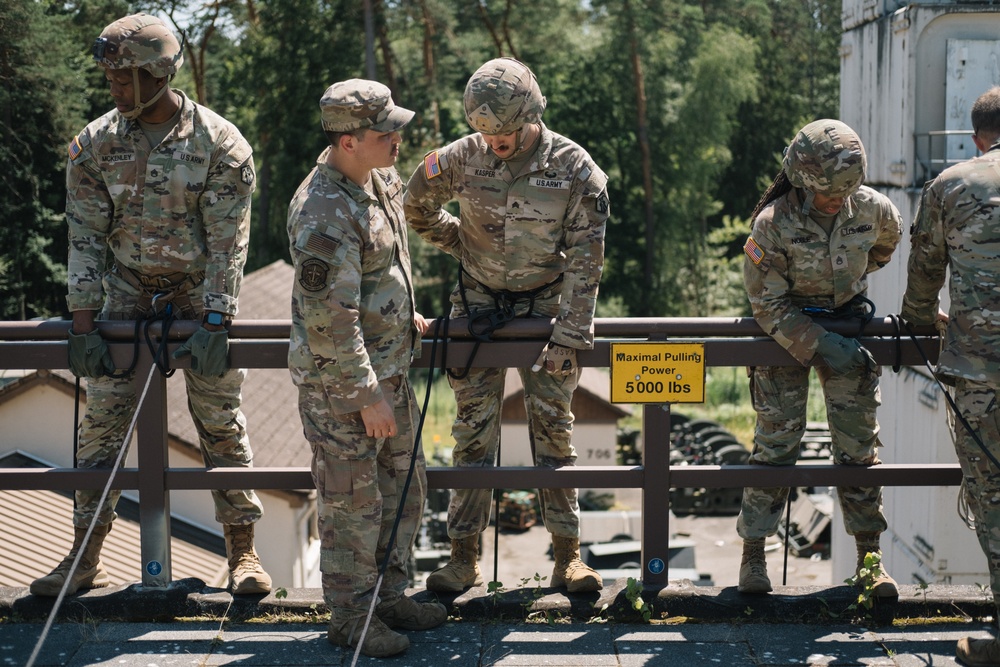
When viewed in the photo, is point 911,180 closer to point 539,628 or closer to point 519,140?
point 519,140

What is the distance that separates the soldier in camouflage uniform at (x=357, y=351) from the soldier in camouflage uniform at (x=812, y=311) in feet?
4.74

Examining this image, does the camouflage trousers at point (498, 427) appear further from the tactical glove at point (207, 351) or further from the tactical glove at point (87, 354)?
the tactical glove at point (87, 354)

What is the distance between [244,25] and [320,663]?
3367 centimetres

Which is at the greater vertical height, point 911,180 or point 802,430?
point 911,180

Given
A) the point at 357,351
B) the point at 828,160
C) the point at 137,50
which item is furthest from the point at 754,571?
the point at 137,50

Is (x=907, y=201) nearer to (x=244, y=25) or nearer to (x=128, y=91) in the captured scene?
(x=128, y=91)

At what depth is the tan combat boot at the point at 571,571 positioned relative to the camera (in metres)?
4.73

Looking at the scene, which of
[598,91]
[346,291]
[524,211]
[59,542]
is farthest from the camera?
[598,91]

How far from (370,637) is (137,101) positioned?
7.88 ft

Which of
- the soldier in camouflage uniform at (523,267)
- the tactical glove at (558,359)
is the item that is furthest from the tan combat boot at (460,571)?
the tactical glove at (558,359)

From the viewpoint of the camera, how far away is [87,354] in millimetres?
4598

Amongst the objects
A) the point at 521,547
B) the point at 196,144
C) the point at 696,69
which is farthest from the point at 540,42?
the point at 196,144

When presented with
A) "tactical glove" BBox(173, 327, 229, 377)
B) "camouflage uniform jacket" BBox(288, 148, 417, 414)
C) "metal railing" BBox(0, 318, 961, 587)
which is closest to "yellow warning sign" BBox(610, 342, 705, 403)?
"metal railing" BBox(0, 318, 961, 587)

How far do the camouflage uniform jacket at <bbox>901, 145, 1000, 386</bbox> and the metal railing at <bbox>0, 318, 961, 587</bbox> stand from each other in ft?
1.03
